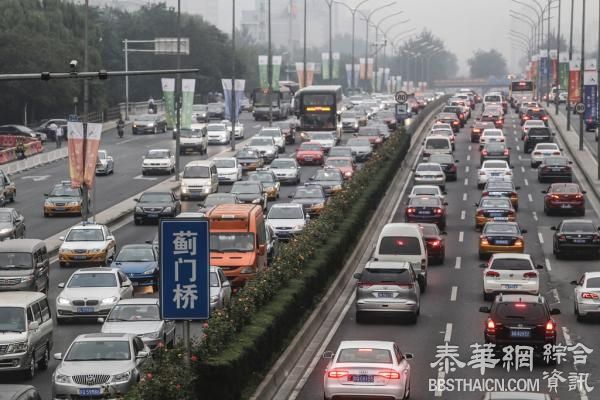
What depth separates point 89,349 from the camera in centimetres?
2678

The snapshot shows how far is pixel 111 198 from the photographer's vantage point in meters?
68.8

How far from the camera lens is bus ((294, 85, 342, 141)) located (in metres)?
102

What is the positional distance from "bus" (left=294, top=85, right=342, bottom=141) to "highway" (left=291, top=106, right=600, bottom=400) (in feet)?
123

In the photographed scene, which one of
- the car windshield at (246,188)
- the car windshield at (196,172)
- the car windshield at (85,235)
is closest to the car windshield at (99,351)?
the car windshield at (85,235)

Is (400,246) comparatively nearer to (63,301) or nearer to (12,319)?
(63,301)

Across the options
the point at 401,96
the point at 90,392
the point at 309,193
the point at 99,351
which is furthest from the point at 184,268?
the point at 401,96

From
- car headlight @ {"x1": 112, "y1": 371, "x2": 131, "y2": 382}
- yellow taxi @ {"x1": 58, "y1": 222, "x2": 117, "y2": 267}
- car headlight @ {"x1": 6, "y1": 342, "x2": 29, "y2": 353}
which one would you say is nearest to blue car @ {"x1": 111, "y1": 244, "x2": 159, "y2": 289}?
yellow taxi @ {"x1": 58, "y1": 222, "x2": 117, "y2": 267}

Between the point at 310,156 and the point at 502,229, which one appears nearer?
the point at 502,229

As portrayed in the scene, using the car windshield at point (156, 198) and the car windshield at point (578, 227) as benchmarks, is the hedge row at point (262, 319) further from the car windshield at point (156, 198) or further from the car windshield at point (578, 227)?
the car windshield at point (156, 198)

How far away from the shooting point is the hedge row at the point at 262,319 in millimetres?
21891

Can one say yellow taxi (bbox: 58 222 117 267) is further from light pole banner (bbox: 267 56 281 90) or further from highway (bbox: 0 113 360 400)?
light pole banner (bbox: 267 56 281 90)

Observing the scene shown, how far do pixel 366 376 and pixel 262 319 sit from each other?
4649 mm

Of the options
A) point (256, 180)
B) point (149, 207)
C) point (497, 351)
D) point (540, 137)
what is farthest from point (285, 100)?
point (497, 351)

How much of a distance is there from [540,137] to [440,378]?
62.7m
